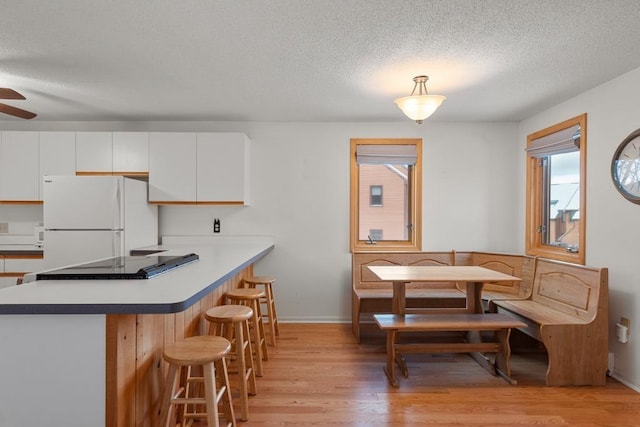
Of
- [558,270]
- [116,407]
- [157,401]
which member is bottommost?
[157,401]

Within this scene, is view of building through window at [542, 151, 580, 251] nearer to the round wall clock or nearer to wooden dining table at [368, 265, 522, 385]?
the round wall clock

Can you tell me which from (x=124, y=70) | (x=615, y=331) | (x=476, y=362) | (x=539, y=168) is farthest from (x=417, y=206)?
(x=124, y=70)

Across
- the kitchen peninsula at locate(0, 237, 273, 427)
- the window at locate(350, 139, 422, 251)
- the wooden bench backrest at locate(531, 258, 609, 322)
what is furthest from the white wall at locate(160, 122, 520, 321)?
the kitchen peninsula at locate(0, 237, 273, 427)

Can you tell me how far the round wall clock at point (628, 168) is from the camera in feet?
8.34

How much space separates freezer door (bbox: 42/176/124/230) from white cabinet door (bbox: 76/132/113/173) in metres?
0.37

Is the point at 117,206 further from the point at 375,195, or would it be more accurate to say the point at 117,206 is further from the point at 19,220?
the point at 375,195

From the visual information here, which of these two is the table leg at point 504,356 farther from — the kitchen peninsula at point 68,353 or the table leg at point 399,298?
the kitchen peninsula at point 68,353

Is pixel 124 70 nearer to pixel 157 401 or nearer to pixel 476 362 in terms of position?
pixel 157 401

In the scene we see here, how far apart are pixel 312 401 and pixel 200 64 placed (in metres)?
2.40

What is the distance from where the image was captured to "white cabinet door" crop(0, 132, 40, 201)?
3.64 metres

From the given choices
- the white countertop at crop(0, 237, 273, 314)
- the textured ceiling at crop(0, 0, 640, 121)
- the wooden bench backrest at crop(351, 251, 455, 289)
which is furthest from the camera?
the wooden bench backrest at crop(351, 251, 455, 289)

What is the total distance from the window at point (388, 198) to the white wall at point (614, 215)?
5.19 ft

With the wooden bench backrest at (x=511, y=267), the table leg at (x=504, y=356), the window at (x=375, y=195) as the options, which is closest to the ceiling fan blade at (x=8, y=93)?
the window at (x=375, y=195)

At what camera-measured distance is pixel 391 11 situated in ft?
6.05
